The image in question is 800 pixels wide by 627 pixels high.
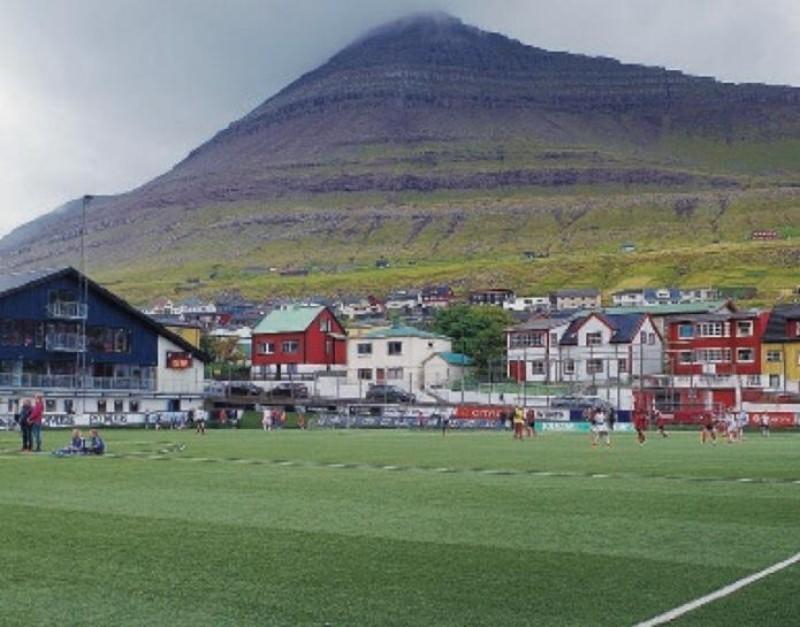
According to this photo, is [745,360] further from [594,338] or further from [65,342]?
[65,342]

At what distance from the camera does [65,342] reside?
89.8 m

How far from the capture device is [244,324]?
18938 cm

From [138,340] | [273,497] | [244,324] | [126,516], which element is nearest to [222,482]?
[273,497]

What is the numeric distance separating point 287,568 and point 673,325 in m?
110

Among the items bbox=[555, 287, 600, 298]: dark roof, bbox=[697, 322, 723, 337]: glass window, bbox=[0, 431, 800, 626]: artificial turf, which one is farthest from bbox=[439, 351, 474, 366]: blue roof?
bbox=[0, 431, 800, 626]: artificial turf

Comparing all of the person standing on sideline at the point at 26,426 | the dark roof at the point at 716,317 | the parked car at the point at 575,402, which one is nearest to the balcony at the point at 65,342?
the parked car at the point at 575,402

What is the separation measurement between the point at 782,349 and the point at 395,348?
40304 millimetres

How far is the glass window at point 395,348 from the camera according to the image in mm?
125438

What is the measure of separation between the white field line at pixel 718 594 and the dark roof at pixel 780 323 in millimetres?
99559

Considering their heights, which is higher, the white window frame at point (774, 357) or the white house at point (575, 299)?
the white house at point (575, 299)

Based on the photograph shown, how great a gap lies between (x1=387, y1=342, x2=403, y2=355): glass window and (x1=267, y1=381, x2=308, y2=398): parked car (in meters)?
14.9

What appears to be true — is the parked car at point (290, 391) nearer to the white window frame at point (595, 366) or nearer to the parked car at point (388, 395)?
the parked car at point (388, 395)

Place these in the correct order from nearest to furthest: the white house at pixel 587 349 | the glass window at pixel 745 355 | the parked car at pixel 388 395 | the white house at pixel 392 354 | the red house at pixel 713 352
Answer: the red house at pixel 713 352 < the parked car at pixel 388 395 < the glass window at pixel 745 355 < the white house at pixel 587 349 < the white house at pixel 392 354

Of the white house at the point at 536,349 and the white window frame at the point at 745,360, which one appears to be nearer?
the white window frame at the point at 745,360
